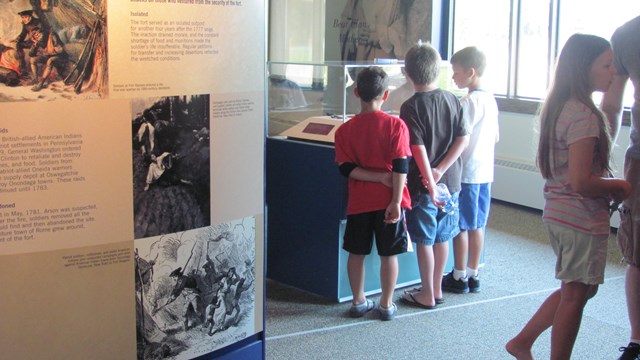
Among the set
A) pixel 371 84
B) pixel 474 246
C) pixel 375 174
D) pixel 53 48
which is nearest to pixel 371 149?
pixel 375 174

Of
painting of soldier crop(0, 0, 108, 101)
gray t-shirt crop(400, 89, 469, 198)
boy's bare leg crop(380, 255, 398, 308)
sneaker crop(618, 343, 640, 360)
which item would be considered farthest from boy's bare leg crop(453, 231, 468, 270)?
painting of soldier crop(0, 0, 108, 101)

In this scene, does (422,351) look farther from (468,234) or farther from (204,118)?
(204,118)

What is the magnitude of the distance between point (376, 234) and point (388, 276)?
0.23m

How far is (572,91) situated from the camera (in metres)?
2.66

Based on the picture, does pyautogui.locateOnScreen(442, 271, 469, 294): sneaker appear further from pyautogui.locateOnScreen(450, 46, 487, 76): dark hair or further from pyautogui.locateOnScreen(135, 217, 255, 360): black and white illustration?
pyautogui.locateOnScreen(135, 217, 255, 360): black and white illustration

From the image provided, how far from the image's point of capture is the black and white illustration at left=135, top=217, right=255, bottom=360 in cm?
237

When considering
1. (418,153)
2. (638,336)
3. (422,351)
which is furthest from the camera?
(418,153)

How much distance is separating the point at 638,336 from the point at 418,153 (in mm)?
1272

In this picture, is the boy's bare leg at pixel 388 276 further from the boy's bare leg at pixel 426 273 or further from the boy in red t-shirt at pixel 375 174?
the boy's bare leg at pixel 426 273

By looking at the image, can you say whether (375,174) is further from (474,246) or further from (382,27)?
(382,27)

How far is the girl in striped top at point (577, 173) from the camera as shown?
2564 mm

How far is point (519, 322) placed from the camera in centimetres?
371

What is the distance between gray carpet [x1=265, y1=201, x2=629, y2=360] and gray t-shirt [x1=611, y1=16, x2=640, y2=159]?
1.01 meters

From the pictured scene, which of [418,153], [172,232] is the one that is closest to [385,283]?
[418,153]
